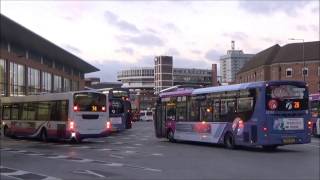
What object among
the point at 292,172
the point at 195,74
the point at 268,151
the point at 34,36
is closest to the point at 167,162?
the point at 292,172

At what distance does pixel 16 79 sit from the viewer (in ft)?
191

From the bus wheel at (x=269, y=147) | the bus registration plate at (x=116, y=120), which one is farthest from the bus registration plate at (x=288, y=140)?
the bus registration plate at (x=116, y=120)

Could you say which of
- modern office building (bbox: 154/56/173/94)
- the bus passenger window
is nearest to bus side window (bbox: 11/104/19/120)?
the bus passenger window

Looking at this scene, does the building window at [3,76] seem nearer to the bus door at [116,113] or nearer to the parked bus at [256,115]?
the bus door at [116,113]

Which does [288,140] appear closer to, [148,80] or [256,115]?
[256,115]

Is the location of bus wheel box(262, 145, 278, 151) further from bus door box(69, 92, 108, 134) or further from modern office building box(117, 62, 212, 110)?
modern office building box(117, 62, 212, 110)

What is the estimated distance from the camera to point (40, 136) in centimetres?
3238

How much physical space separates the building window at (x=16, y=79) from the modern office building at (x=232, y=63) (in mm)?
86809

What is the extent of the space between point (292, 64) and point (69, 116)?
8814 cm

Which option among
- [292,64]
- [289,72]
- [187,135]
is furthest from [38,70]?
[289,72]

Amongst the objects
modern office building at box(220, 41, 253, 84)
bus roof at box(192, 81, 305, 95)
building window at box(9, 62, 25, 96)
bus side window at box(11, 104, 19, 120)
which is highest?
modern office building at box(220, 41, 253, 84)

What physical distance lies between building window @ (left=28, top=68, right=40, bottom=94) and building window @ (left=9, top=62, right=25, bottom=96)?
91.1 inches

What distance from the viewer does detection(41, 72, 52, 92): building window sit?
68.8 meters

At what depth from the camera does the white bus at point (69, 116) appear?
29.8 metres
